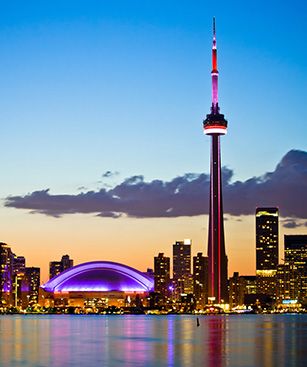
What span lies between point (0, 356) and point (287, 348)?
3111 centimetres

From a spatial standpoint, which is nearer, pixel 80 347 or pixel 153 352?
pixel 153 352

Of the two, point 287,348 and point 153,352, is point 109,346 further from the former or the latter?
point 287,348

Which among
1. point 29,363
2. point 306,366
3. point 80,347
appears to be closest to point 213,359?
point 306,366

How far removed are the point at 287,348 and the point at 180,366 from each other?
2359 centimetres

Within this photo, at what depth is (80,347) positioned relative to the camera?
10138cm

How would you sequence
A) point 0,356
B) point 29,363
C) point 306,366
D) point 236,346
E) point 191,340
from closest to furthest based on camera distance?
point 306,366 → point 29,363 → point 0,356 → point 236,346 → point 191,340

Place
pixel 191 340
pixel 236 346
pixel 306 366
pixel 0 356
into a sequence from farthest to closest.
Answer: pixel 191 340, pixel 236 346, pixel 0 356, pixel 306 366

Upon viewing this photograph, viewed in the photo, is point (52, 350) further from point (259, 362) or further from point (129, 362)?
point (259, 362)

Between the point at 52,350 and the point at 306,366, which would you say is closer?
the point at 306,366

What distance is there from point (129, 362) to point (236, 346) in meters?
22.2

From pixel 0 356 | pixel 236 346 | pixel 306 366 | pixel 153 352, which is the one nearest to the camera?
pixel 306 366

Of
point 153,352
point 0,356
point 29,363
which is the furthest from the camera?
point 153,352

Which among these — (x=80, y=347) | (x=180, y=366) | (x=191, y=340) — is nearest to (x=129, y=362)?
(x=180, y=366)

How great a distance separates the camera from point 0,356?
87.3 m
